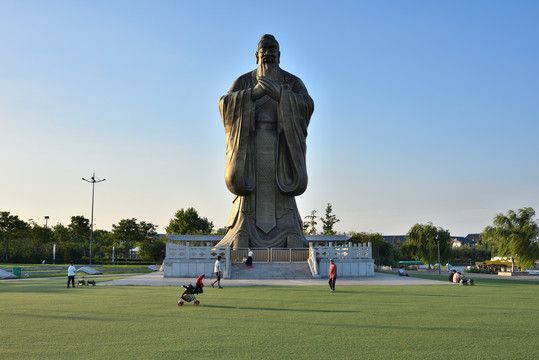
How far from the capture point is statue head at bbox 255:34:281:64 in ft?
106

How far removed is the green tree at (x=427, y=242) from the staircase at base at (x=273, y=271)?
34.0m

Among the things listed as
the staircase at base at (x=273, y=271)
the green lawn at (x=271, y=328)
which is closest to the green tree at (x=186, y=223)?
the staircase at base at (x=273, y=271)

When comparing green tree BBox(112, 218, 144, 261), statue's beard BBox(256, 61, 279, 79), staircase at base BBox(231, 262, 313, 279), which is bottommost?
staircase at base BBox(231, 262, 313, 279)

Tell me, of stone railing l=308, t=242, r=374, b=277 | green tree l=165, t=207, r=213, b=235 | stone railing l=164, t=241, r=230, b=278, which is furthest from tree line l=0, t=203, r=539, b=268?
stone railing l=164, t=241, r=230, b=278

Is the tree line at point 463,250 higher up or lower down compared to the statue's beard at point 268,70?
lower down

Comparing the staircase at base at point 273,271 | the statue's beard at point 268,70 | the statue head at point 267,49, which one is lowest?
the staircase at base at point 273,271

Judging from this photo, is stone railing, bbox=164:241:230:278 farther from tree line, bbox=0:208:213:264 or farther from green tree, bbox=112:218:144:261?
green tree, bbox=112:218:144:261

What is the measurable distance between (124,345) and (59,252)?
195 ft

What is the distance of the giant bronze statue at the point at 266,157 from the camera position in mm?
30078

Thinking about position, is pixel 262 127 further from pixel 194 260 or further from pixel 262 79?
pixel 194 260

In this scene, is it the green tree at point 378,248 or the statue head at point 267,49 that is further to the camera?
the green tree at point 378,248

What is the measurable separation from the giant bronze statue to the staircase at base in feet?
13.3

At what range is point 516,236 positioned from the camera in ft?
131

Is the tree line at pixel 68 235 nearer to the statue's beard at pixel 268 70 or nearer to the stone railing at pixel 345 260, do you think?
the statue's beard at pixel 268 70
